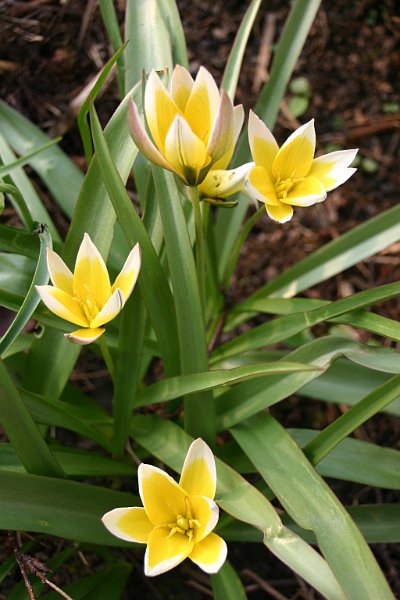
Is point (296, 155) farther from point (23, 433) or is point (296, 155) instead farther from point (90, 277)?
point (23, 433)

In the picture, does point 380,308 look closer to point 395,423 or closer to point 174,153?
point 395,423

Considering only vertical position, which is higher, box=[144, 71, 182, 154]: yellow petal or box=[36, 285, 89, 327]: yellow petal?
box=[144, 71, 182, 154]: yellow petal

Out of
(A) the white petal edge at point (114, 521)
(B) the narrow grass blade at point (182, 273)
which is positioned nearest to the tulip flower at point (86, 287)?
(B) the narrow grass blade at point (182, 273)

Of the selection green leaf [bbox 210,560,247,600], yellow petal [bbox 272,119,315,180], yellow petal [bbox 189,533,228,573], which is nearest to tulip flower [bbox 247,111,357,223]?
yellow petal [bbox 272,119,315,180]

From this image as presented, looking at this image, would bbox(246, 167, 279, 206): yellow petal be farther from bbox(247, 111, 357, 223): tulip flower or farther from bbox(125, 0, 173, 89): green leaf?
bbox(125, 0, 173, 89): green leaf

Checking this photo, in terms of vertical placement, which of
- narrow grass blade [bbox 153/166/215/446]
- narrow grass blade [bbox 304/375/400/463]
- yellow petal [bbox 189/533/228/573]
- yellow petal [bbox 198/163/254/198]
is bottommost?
narrow grass blade [bbox 304/375/400/463]

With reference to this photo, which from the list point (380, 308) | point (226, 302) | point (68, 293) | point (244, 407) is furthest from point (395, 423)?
point (68, 293)

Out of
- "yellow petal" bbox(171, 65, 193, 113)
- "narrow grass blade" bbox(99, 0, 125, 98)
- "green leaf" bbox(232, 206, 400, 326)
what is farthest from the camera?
"green leaf" bbox(232, 206, 400, 326)
